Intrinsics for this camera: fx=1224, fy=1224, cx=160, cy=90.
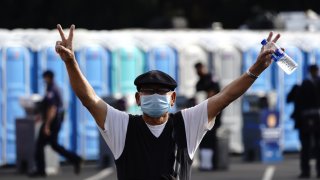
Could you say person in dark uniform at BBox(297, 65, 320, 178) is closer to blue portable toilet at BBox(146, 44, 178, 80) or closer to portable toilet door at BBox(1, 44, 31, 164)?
blue portable toilet at BBox(146, 44, 178, 80)

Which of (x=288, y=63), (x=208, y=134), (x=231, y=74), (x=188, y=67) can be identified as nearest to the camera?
(x=288, y=63)

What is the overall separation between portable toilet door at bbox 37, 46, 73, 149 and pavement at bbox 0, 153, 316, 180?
637 millimetres

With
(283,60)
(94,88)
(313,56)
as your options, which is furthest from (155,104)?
(313,56)

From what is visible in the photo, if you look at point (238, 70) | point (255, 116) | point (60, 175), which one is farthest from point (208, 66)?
point (60, 175)

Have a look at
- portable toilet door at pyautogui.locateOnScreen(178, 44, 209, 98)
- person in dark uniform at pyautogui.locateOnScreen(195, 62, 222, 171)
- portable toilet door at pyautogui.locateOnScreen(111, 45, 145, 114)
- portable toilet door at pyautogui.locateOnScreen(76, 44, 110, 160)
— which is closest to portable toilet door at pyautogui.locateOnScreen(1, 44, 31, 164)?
portable toilet door at pyautogui.locateOnScreen(76, 44, 110, 160)

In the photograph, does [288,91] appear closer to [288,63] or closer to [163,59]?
[163,59]

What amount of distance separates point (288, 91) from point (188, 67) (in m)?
2.49

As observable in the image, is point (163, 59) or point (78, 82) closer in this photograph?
point (78, 82)

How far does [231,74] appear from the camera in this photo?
26047 millimetres

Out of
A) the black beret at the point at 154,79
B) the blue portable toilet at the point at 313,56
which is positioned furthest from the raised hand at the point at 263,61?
the blue portable toilet at the point at 313,56

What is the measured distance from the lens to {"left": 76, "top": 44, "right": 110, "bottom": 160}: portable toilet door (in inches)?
945

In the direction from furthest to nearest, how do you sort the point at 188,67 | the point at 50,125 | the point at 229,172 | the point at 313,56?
the point at 313,56 < the point at 188,67 < the point at 229,172 < the point at 50,125

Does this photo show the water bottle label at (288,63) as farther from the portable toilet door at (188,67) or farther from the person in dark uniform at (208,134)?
the portable toilet door at (188,67)

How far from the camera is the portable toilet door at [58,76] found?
77.1 ft
